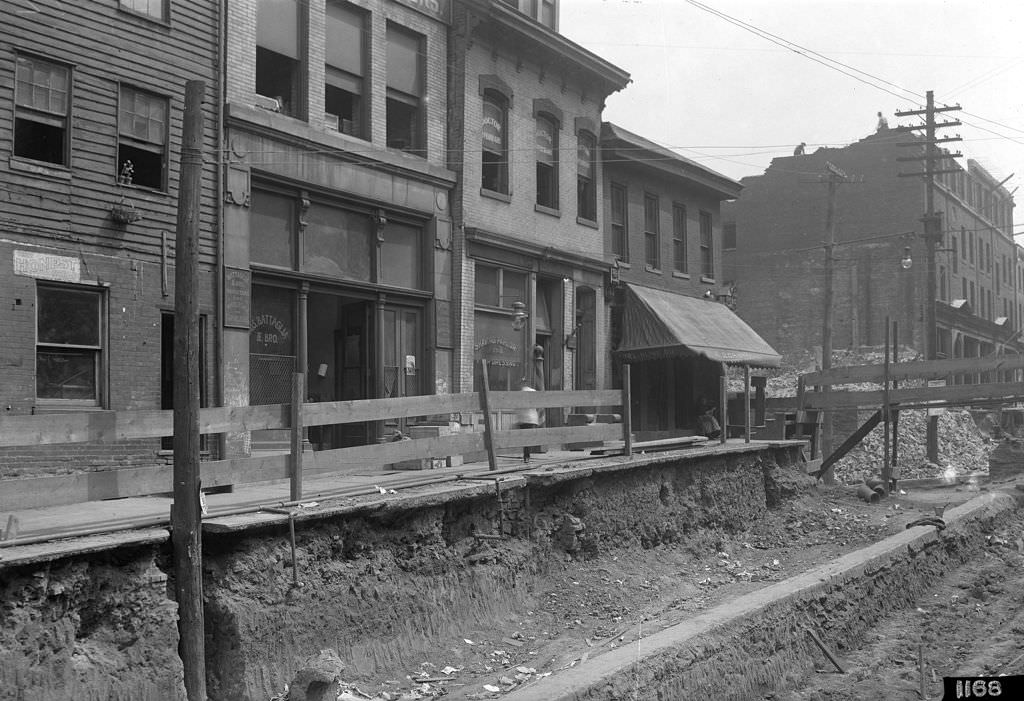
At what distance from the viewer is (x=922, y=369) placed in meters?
20.5

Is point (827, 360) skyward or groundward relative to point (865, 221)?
groundward

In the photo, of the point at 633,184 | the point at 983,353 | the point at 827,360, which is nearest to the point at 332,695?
the point at 633,184

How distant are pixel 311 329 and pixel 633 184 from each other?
423 inches

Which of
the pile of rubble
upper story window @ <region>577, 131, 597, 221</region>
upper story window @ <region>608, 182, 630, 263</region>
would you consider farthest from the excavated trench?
the pile of rubble

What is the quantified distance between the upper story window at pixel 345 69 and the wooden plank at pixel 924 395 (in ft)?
38.0

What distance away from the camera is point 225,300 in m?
14.2

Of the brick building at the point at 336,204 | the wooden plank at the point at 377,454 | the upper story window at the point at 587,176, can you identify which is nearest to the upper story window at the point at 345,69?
the brick building at the point at 336,204

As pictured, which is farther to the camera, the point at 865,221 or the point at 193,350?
the point at 865,221

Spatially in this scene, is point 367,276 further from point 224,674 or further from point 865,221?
point 865,221

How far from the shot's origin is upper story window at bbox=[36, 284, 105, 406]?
40.3 ft

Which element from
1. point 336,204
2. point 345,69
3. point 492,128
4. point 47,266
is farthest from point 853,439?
point 47,266

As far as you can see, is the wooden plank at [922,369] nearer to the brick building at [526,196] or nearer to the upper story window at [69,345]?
the brick building at [526,196]

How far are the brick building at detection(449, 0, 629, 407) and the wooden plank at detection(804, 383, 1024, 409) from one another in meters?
4.99

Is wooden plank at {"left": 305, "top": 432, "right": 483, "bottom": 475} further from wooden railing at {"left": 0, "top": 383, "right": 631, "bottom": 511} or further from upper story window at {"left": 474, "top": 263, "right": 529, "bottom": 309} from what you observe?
upper story window at {"left": 474, "top": 263, "right": 529, "bottom": 309}
